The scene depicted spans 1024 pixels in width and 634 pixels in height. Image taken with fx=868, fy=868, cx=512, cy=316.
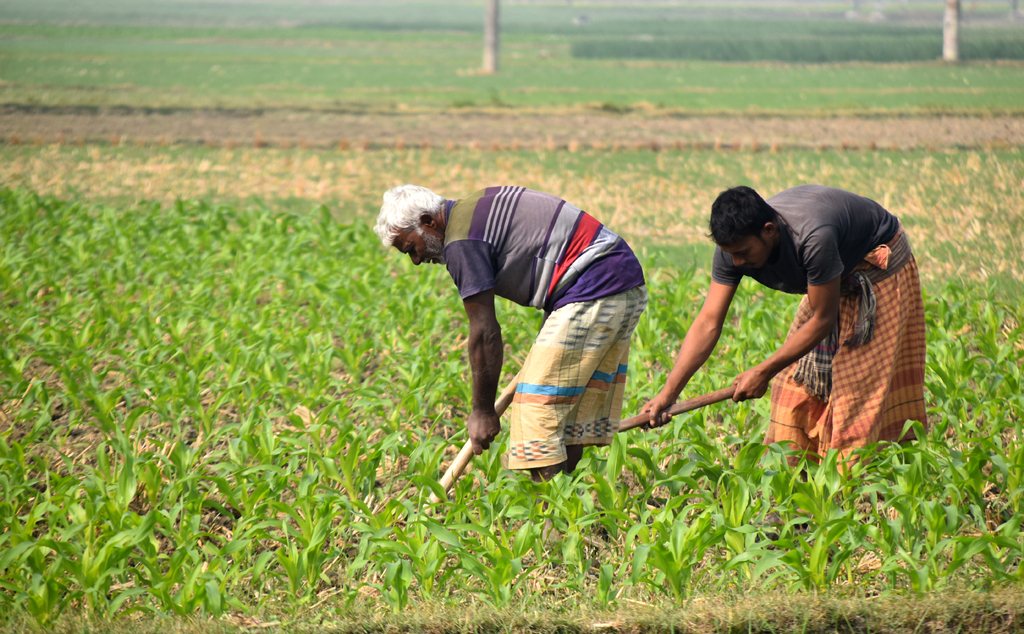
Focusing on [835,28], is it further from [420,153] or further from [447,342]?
[447,342]

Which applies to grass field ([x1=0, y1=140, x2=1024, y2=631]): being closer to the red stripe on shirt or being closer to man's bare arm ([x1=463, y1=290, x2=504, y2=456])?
man's bare arm ([x1=463, y1=290, x2=504, y2=456])

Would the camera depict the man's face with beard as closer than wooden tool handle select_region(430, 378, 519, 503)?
Yes

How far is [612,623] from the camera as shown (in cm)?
299

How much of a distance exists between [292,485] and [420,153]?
1276cm

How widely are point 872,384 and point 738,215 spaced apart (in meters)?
1.02

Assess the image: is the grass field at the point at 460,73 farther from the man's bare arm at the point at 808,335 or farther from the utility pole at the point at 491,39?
the man's bare arm at the point at 808,335

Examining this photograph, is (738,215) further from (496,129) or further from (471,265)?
(496,129)

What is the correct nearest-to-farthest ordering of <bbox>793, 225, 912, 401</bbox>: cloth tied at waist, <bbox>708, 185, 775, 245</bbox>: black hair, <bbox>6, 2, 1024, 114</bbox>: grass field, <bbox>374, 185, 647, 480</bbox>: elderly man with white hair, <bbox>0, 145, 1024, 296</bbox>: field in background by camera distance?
<bbox>708, 185, 775, 245</bbox>: black hair
<bbox>374, 185, 647, 480</bbox>: elderly man with white hair
<bbox>793, 225, 912, 401</bbox>: cloth tied at waist
<bbox>0, 145, 1024, 296</bbox>: field in background
<bbox>6, 2, 1024, 114</bbox>: grass field

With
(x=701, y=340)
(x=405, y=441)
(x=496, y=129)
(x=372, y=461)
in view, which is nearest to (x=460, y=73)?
(x=496, y=129)

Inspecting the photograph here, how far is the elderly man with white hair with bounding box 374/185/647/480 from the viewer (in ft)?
10.3

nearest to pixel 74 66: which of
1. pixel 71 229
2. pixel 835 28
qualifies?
pixel 71 229

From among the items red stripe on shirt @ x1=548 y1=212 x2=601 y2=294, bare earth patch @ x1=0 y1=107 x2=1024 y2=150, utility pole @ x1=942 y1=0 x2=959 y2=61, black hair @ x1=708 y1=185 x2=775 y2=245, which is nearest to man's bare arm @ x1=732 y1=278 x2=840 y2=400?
black hair @ x1=708 y1=185 x2=775 y2=245

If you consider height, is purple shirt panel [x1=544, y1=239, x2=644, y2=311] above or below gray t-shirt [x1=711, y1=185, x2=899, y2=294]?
below

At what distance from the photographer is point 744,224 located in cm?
301
